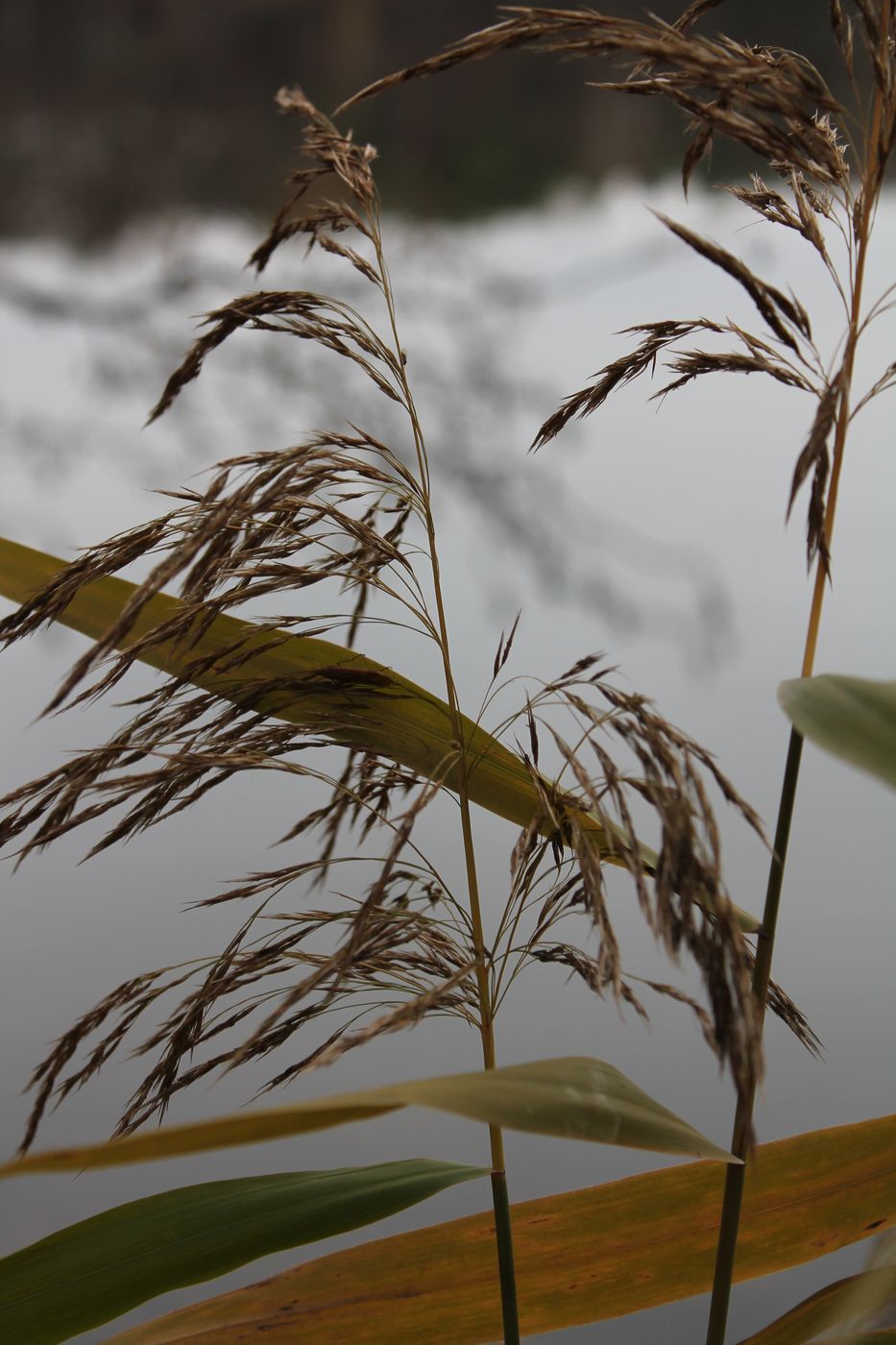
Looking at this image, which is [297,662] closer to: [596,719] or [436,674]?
[596,719]

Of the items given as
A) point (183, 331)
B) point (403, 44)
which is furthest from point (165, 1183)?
point (403, 44)

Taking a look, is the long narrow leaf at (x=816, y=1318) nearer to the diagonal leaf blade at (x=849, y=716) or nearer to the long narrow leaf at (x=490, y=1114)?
the long narrow leaf at (x=490, y=1114)

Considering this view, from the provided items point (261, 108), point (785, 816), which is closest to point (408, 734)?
point (785, 816)

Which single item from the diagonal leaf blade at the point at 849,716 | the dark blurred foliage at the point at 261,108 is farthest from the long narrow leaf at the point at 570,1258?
the dark blurred foliage at the point at 261,108

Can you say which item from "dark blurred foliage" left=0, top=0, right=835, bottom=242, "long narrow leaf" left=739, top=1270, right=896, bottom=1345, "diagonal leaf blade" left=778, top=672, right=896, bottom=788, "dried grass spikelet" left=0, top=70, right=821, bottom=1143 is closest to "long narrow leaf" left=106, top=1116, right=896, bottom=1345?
"long narrow leaf" left=739, top=1270, right=896, bottom=1345

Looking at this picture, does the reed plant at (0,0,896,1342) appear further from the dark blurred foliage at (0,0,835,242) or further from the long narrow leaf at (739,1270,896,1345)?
the dark blurred foliage at (0,0,835,242)
